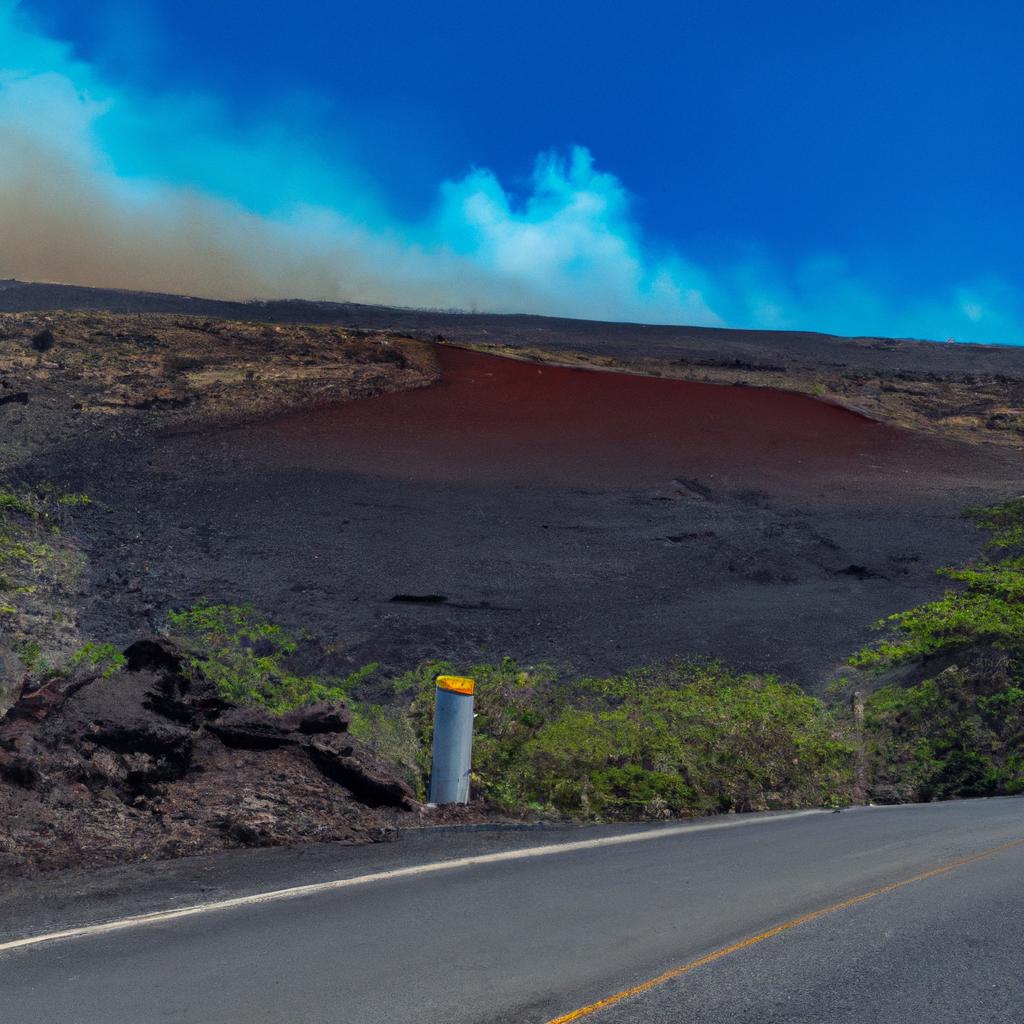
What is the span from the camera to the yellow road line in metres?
4.14

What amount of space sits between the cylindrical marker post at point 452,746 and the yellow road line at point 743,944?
11.2 ft

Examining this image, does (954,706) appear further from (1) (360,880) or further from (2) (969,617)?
(1) (360,880)

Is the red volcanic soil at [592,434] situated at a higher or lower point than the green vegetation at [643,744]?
higher

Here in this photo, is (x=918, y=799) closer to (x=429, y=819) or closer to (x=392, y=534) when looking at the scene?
(x=429, y=819)

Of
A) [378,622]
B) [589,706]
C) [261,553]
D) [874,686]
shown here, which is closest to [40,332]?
[261,553]

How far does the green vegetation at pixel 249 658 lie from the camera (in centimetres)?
1209

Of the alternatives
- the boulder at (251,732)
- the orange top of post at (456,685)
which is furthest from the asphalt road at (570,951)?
the boulder at (251,732)

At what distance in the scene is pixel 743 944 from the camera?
504cm

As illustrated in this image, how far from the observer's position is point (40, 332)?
2891 cm

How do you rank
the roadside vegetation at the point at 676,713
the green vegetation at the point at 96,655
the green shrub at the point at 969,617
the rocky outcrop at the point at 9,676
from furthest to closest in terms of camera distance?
the green shrub at the point at 969,617
the green vegetation at the point at 96,655
the rocky outcrop at the point at 9,676
the roadside vegetation at the point at 676,713

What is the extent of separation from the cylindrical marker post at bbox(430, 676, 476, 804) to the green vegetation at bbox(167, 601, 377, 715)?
128 inches

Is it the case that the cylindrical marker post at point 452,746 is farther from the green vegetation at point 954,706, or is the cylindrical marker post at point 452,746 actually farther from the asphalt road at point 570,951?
the green vegetation at point 954,706

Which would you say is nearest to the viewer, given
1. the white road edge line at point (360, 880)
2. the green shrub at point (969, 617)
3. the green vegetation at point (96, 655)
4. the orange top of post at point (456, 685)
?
the white road edge line at point (360, 880)

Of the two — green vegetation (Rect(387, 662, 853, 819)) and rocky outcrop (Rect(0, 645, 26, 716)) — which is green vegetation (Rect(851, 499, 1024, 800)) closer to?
green vegetation (Rect(387, 662, 853, 819))
